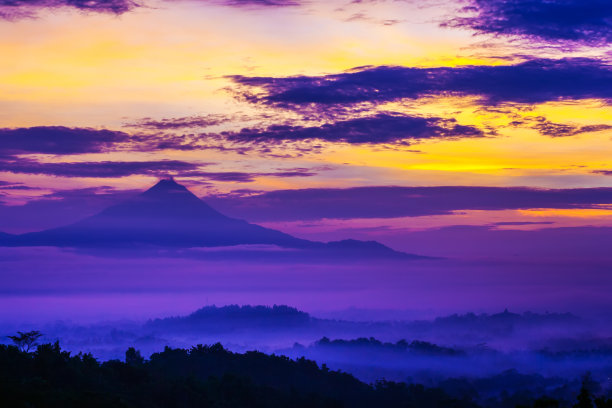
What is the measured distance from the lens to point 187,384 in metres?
86.1

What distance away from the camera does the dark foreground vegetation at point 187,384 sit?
58.2 m

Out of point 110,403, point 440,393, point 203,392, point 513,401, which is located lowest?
point 513,401

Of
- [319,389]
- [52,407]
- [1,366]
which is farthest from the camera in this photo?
[319,389]

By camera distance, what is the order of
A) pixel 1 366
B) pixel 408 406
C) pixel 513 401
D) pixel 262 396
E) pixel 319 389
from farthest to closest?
1. pixel 513 401
2. pixel 319 389
3. pixel 408 406
4. pixel 262 396
5. pixel 1 366

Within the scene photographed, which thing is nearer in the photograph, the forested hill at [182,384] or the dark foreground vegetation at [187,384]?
the dark foreground vegetation at [187,384]

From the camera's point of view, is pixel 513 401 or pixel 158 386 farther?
pixel 513 401

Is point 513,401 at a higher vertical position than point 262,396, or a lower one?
lower

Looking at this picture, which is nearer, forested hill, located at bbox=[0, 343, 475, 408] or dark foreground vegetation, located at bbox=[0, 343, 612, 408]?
dark foreground vegetation, located at bbox=[0, 343, 612, 408]

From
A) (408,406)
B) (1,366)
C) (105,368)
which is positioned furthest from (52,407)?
(408,406)

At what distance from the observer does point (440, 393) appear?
402ft

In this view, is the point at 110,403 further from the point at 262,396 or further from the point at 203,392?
the point at 262,396

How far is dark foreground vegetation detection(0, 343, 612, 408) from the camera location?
58.2m

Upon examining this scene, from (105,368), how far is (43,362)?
29.9ft

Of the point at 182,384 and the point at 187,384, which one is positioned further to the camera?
the point at 187,384
